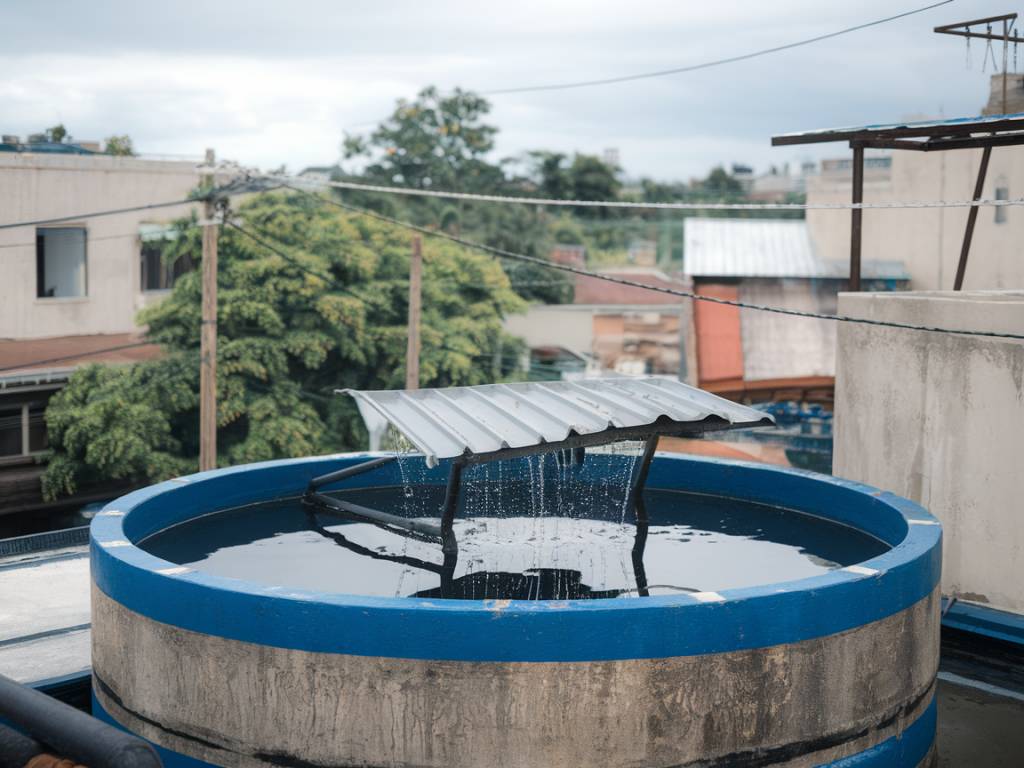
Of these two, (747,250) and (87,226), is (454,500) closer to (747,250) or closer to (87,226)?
(747,250)

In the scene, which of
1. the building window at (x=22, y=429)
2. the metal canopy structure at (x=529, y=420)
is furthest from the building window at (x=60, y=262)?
the metal canopy structure at (x=529, y=420)

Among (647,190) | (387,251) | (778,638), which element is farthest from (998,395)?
(647,190)

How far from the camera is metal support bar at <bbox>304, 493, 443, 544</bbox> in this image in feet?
32.3

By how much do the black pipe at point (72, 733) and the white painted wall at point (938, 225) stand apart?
2288 centimetres

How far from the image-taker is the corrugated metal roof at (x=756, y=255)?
27.5 metres

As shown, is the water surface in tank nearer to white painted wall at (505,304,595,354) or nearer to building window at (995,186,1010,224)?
building window at (995,186,1010,224)

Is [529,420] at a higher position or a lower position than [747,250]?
lower

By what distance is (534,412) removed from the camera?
9.44 meters

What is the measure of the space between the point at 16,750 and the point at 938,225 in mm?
26714

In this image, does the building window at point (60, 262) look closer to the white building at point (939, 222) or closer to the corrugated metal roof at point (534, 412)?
the white building at point (939, 222)

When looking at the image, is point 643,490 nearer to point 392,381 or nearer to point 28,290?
point 392,381

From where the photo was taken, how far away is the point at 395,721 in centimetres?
687

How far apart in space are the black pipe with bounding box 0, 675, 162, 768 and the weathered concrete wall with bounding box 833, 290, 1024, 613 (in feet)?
27.6

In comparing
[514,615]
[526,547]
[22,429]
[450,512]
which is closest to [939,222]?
[526,547]
